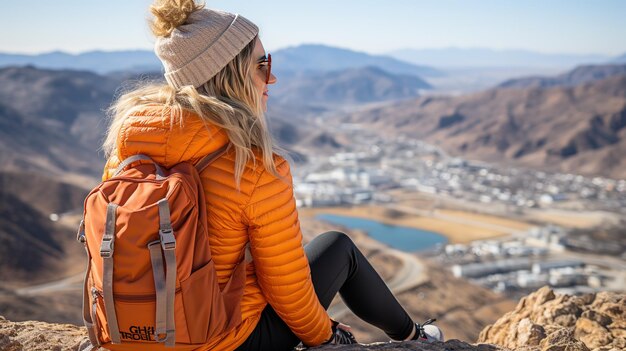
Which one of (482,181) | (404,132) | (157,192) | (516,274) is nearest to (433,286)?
(516,274)

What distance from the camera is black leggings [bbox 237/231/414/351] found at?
87.9 inches

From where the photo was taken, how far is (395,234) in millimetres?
38375

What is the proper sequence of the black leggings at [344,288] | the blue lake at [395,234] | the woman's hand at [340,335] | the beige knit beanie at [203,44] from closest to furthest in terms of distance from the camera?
the beige knit beanie at [203,44] < the black leggings at [344,288] < the woman's hand at [340,335] < the blue lake at [395,234]

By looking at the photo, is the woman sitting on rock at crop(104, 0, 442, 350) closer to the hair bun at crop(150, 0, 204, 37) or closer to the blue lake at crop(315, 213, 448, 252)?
the hair bun at crop(150, 0, 204, 37)

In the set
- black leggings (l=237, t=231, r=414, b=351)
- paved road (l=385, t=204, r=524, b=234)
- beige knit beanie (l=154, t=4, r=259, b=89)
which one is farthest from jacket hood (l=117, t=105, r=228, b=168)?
paved road (l=385, t=204, r=524, b=234)

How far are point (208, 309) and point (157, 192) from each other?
42cm

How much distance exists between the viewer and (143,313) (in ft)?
5.73

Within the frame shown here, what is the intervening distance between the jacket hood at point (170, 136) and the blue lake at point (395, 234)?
32558mm

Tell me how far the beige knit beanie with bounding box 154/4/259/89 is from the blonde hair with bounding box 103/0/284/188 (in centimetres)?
3

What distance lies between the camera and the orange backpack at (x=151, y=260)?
1.68 m

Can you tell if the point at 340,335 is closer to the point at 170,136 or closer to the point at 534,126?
the point at 170,136

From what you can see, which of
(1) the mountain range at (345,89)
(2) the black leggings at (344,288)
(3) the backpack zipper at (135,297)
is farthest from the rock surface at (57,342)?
(1) the mountain range at (345,89)

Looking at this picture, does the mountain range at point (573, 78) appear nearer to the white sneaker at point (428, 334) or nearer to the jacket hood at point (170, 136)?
the white sneaker at point (428, 334)

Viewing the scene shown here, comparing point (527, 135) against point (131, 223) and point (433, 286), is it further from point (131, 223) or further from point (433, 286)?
point (131, 223)
